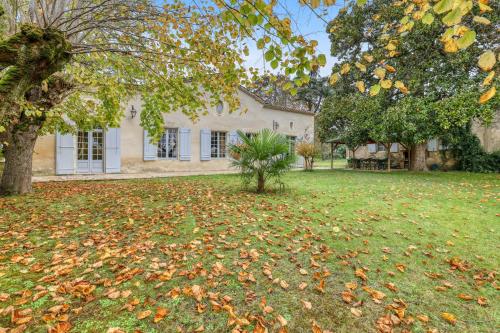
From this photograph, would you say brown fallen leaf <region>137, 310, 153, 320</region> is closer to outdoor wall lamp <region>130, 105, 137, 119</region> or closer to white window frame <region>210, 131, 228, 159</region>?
outdoor wall lamp <region>130, 105, 137, 119</region>

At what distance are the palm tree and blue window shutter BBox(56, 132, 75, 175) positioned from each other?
25.6ft

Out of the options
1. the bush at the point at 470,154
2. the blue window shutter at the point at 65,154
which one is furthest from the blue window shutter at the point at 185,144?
the bush at the point at 470,154

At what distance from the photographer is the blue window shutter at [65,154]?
10.6 meters

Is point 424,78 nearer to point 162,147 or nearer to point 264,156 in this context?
point 264,156

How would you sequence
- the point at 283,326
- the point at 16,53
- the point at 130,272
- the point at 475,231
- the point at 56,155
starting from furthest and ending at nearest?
the point at 56,155, the point at 475,231, the point at 130,272, the point at 16,53, the point at 283,326

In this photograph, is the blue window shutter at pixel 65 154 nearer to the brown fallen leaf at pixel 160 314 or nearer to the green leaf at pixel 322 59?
the brown fallen leaf at pixel 160 314

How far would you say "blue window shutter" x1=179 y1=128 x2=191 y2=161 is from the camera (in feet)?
44.2

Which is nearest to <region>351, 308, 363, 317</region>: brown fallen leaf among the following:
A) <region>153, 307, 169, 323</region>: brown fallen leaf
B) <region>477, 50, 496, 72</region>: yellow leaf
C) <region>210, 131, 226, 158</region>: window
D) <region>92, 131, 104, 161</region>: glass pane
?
<region>153, 307, 169, 323</region>: brown fallen leaf

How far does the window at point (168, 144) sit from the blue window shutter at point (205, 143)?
136 centimetres

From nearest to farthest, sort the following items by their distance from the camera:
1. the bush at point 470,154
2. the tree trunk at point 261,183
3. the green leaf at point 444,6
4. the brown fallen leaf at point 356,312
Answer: the green leaf at point 444,6
the brown fallen leaf at point 356,312
the tree trunk at point 261,183
the bush at point 470,154

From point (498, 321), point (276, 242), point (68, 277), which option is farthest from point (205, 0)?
point (498, 321)

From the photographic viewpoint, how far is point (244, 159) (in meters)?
6.77

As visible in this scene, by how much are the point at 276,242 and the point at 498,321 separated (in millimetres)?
2101

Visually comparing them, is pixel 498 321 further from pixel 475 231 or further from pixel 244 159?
pixel 244 159
